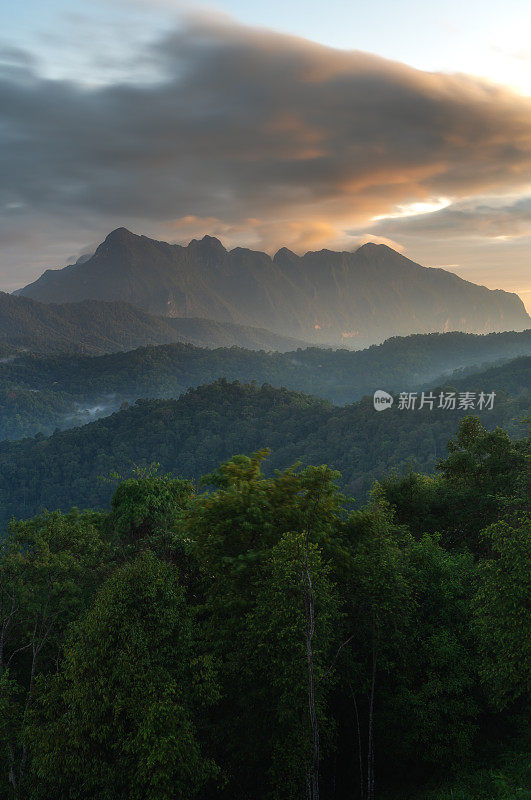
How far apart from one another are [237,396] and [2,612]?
173 metres

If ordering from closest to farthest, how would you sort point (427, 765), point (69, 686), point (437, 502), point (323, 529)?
point (69, 686) < point (427, 765) < point (323, 529) < point (437, 502)

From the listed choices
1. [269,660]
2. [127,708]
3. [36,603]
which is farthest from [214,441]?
[127,708]

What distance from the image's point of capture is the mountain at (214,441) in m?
128

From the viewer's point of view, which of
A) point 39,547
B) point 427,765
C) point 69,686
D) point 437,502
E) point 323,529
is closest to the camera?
point 69,686

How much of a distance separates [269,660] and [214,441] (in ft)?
512

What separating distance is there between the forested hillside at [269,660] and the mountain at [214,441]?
323 ft

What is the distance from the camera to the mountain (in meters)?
128

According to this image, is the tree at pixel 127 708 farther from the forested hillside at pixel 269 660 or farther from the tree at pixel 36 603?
the tree at pixel 36 603

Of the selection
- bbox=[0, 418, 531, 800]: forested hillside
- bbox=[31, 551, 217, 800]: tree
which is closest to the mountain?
bbox=[0, 418, 531, 800]: forested hillside

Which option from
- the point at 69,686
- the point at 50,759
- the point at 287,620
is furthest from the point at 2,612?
the point at 287,620

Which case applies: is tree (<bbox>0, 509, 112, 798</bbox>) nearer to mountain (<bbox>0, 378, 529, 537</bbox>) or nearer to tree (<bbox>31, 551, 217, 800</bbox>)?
tree (<bbox>31, 551, 217, 800</bbox>)

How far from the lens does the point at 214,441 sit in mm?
167625

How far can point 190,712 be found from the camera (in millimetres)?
11031

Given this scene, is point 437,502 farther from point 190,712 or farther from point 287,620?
point 190,712
